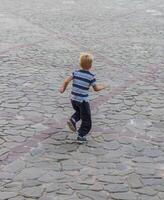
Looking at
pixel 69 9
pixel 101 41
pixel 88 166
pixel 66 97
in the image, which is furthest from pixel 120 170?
pixel 69 9

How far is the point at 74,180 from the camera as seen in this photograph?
7.16 m

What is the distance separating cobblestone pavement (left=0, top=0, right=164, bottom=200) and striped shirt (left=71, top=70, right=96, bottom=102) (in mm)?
743

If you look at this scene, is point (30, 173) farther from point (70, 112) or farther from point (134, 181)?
point (70, 112)

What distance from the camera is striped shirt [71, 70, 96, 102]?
833 centimetres

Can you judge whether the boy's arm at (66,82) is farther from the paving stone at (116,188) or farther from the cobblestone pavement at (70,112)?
the paving stone at (116,188)

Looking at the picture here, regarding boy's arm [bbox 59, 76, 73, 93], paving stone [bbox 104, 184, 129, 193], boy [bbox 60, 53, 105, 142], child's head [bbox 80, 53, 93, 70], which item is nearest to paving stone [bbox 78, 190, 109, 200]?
paving stone [bbox 104, 184, 129, 193]

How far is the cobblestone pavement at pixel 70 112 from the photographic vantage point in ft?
23.3

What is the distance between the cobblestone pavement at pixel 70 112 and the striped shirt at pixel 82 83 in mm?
743

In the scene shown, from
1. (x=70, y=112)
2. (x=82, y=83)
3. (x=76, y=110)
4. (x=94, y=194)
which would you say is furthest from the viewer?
(x=70, y=112)

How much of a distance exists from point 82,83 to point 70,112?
5.19ft

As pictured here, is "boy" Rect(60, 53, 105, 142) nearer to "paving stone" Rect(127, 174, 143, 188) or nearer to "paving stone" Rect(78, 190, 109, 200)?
"paving stone" Rect(127, 174, 143, 188)

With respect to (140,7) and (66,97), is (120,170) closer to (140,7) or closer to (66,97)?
(66,97)

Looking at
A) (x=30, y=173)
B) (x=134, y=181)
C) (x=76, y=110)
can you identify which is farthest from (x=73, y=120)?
(x=134, y=181)

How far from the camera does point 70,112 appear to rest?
9.81 metres
